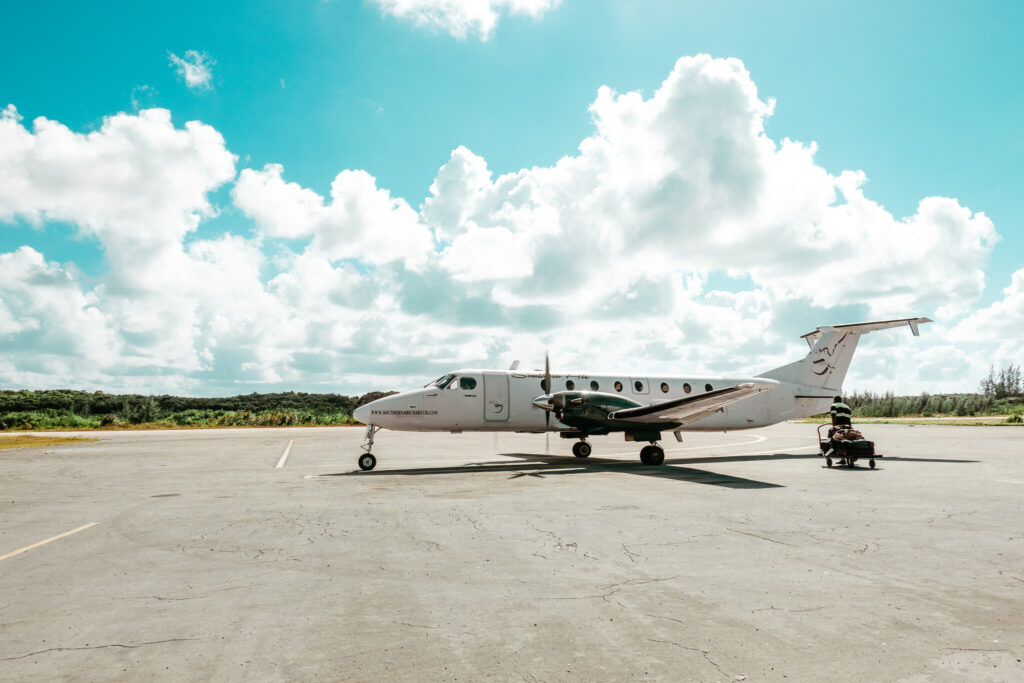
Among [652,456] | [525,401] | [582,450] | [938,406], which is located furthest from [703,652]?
[938,406]

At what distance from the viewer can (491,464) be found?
2025cm

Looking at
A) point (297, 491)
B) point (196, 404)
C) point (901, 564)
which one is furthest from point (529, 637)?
point (196, 404)

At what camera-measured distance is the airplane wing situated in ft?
59.0

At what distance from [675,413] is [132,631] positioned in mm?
17141

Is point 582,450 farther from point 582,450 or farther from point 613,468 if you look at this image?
point 613,468

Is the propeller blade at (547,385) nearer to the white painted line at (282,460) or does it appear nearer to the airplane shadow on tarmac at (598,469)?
the airplane shadow on tarmac at (598,469)

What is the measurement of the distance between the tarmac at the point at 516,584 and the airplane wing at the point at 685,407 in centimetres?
503

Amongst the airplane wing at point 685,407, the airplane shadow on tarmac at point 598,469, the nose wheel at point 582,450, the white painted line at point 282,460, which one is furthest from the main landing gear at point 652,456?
the white painted line at point 282,460

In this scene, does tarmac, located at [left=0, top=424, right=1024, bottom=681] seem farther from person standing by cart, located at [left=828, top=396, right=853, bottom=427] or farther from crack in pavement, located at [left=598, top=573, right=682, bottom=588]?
person standing by cart, located at [left=828, top=396, right=853, bottom=427]

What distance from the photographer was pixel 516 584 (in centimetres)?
604

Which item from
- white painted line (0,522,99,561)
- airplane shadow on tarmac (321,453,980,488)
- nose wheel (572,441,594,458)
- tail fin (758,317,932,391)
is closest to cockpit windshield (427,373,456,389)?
airplane shadow on tarmac (321,453,980,488)

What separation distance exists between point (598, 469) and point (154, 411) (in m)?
69.0

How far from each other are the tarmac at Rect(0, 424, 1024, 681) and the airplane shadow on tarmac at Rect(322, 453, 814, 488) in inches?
86.2

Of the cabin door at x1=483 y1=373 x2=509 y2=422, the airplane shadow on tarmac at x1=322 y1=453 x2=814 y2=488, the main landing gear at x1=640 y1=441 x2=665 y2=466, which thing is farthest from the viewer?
the cabin door at x1=483 y1=373 x2=509 y2=422
